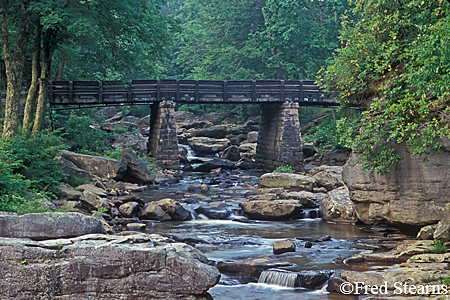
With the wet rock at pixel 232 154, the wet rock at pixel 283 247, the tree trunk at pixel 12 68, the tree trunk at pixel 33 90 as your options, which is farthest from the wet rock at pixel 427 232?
the wet rock at pixel 232 154

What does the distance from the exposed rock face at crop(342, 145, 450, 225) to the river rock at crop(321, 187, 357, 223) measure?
135 cm

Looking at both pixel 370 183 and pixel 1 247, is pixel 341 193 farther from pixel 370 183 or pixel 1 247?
pixel 1 247

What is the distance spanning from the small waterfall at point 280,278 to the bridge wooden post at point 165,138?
1925 cm

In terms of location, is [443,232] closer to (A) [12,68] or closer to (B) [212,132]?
(A) [12,68]

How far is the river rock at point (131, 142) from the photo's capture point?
30200mm

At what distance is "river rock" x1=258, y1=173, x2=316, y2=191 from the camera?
19.4 metres

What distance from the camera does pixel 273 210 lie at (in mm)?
14562

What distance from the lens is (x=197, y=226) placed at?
540 inches

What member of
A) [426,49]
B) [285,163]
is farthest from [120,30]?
[285,163]

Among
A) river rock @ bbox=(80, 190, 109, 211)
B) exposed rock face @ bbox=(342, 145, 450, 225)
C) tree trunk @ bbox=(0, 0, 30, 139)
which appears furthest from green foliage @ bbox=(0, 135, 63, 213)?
exposed rock face @ bbox=(342, 145, 450, 225)

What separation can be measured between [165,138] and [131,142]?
4499 millimetres

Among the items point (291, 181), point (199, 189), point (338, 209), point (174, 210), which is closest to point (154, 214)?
point (174, 210)

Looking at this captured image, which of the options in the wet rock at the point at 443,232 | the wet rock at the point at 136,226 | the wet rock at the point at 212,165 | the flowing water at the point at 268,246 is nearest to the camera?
the flowing water at the point at 268,246

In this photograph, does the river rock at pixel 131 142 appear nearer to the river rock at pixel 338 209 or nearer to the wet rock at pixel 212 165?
the wet rock at pixel 212 165
